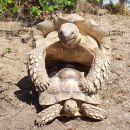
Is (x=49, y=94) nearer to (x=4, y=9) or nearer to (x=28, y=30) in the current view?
(x=28, y=30)

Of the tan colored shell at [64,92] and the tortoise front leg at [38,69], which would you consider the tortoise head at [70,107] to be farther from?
the tortoise front leg at [38,69]

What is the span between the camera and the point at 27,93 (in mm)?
4605

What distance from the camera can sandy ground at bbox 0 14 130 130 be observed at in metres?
4.12

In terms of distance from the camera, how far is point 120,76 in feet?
16.3

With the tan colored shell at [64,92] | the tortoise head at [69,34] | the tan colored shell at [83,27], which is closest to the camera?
the tortoise head at [69,34]

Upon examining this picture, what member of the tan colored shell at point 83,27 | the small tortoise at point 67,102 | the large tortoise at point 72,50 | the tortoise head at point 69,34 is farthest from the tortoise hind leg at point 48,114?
the tan colored shell at point 83,27

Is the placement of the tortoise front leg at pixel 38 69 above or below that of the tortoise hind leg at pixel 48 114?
above

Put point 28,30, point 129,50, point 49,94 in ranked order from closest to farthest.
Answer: point 49,94 < point 129,50 < point 28,30

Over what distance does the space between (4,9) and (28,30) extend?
488 mm

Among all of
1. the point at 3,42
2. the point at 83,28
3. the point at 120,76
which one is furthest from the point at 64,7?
the point at 83,28

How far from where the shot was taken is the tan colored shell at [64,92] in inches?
161

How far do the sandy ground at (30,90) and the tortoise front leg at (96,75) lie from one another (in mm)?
274

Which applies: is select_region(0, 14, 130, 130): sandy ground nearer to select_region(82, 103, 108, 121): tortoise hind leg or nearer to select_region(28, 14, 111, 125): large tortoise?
select_region(82, 103, 108, 121): tortoise hind leg

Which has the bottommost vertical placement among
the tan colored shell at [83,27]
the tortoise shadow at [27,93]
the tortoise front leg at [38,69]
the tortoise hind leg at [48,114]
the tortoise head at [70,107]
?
the tortoise shadow at [27,93]
